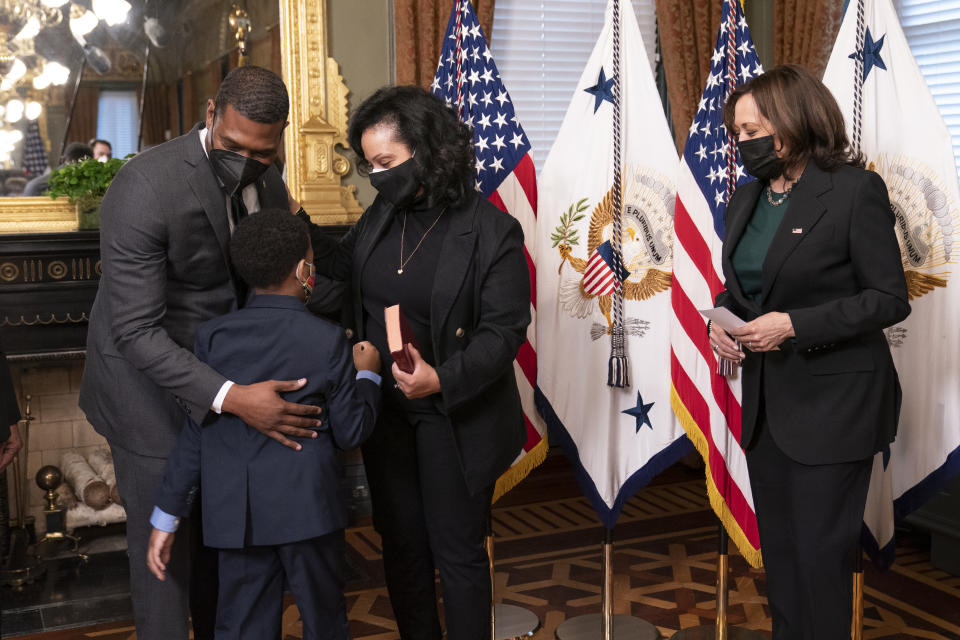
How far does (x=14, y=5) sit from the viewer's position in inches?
161

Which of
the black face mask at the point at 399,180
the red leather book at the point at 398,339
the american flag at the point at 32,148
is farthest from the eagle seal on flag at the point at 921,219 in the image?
the american flag at the point at 32,148

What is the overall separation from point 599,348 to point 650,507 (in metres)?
1.77

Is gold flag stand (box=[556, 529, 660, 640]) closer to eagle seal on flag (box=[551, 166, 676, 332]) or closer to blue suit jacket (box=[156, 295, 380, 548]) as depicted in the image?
eagle seal on flag (box=[551, 166, 676, 332])

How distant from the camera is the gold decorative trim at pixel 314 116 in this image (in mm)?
4426

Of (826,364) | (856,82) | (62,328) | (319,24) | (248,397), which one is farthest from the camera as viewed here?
(319,24)

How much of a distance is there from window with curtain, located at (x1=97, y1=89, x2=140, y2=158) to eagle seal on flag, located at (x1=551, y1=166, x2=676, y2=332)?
2248mm

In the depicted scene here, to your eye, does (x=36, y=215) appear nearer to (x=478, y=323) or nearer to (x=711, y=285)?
(x=478, y=323)

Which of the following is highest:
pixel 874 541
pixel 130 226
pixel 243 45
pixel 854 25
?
pixel 243 45

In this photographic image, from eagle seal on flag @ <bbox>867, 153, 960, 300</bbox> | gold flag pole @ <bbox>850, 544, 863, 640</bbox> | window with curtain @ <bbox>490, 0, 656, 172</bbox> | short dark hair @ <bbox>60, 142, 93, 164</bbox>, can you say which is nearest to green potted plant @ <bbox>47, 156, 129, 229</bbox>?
short dark hair @ <bbox>60, 142, 93, 164</bbox>

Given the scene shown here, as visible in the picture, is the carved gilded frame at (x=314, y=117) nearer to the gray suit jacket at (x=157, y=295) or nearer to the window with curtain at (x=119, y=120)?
the window with curtain at (x=119, y=120)

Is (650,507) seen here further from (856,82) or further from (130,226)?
(130,226)

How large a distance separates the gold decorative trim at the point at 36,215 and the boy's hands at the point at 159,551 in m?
2.48

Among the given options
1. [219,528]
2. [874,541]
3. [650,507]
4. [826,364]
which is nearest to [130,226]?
[219,528]

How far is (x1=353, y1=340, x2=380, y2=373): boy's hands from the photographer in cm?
226
